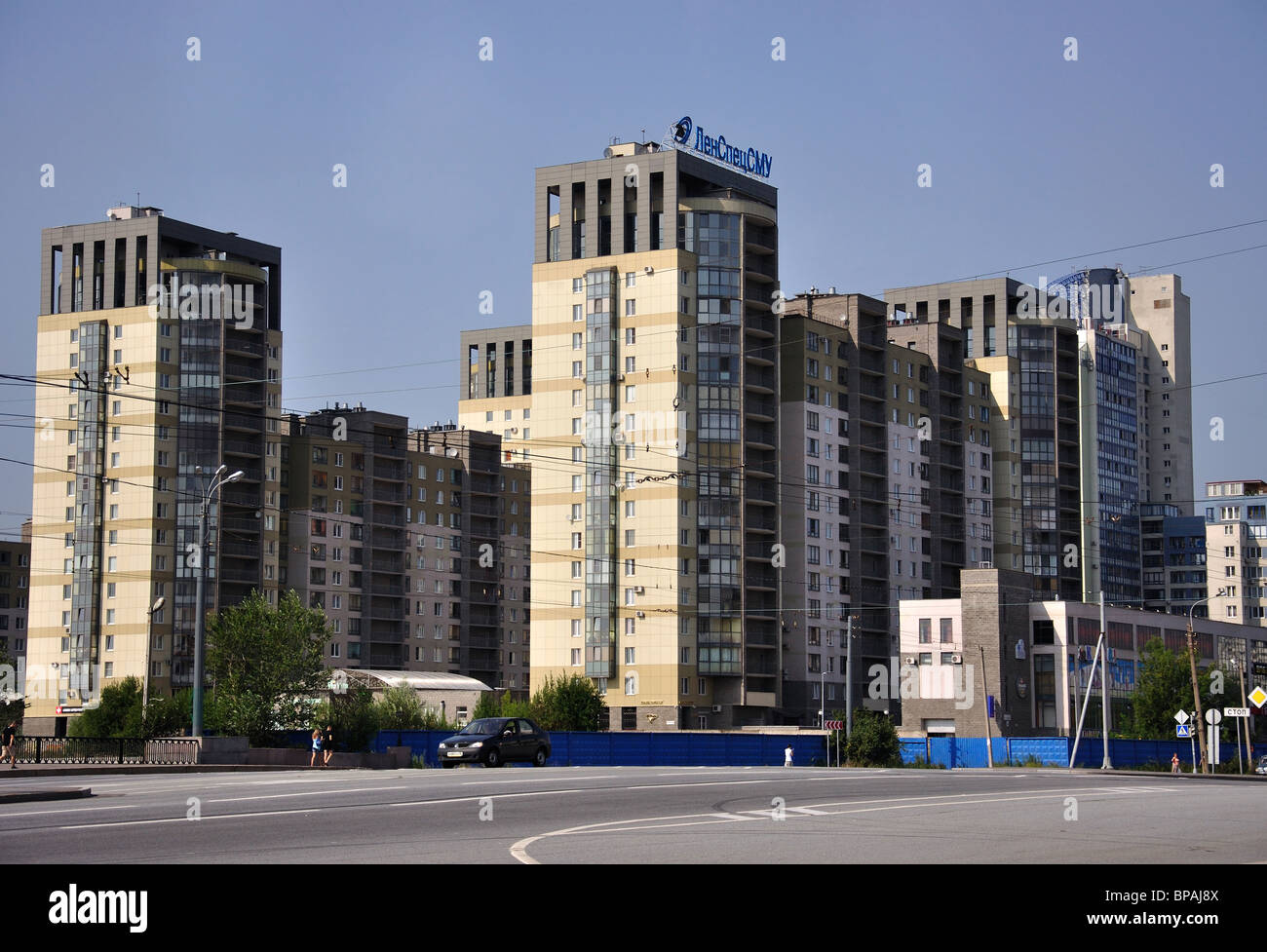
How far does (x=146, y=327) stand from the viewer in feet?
419

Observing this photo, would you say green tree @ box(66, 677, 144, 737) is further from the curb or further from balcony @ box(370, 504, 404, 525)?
the curb

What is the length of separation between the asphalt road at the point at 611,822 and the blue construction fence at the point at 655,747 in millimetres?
42003

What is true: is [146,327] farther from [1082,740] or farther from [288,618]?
[1082,740]

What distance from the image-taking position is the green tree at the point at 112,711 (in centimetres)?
10988

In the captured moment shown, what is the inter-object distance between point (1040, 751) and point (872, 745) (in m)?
16.1

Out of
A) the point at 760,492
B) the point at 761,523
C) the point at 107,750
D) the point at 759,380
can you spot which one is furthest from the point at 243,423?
the point at 107,750

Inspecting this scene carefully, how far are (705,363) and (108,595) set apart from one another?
52.6 metres

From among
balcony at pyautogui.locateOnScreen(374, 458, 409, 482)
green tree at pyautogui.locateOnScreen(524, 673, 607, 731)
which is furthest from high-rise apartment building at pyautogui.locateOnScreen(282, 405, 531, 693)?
green tree at pyautogui.locateOnScreen(524, 673, 607, 731)

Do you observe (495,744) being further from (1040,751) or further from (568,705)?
(568,705)

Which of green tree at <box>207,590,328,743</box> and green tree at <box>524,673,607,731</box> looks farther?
green tree at <box>524,673,607,731</box>

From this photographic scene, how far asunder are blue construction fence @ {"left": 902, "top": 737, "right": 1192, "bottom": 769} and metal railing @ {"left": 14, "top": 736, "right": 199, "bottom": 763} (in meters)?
48.8

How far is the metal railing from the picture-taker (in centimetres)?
4706
